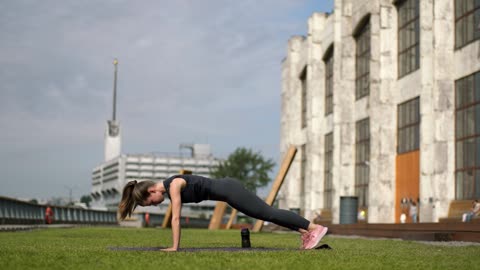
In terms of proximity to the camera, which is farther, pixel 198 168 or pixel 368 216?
pixel 198 168

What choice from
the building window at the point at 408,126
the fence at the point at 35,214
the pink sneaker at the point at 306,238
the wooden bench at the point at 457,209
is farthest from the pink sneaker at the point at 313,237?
the building window at the point at 408,126

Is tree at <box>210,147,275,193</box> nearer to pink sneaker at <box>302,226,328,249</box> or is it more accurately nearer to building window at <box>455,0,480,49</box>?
building window at <box>455,0,480,49</box>

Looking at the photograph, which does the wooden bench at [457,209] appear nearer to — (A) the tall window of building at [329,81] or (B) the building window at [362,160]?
(B) the building window at [362,160]

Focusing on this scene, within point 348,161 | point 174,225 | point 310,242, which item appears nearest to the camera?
point 174,225

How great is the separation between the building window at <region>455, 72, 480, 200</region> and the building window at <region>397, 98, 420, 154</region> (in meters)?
5.55

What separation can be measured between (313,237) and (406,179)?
37.1m

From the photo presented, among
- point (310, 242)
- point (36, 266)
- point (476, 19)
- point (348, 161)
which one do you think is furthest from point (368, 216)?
point (36, 266)

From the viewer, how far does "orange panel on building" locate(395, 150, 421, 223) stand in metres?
44.5

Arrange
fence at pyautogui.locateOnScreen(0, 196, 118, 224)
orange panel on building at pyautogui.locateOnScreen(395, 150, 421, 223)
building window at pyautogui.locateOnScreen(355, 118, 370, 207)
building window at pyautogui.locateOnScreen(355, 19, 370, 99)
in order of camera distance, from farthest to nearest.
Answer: building window at pyautogui.locateOnScreen(355, 19, 370, 99) < building window at pyautogui.locateOnScreen(355, 118, 370, 207) < orange panel on building at pyautogui.locateOnScreen(395, 150, 421, 223) < fence at pyautogui.locateOnScreen(0, 196, 118, 224)

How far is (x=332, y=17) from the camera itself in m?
60.3

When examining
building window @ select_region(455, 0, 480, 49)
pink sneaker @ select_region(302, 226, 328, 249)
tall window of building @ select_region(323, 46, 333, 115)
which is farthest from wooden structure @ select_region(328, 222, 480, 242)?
tall window of building @ select_region(323, 46, 333, 115)

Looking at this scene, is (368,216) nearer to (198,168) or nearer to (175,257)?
(175,257)

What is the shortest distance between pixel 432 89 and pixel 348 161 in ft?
49.9

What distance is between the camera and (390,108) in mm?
48219
